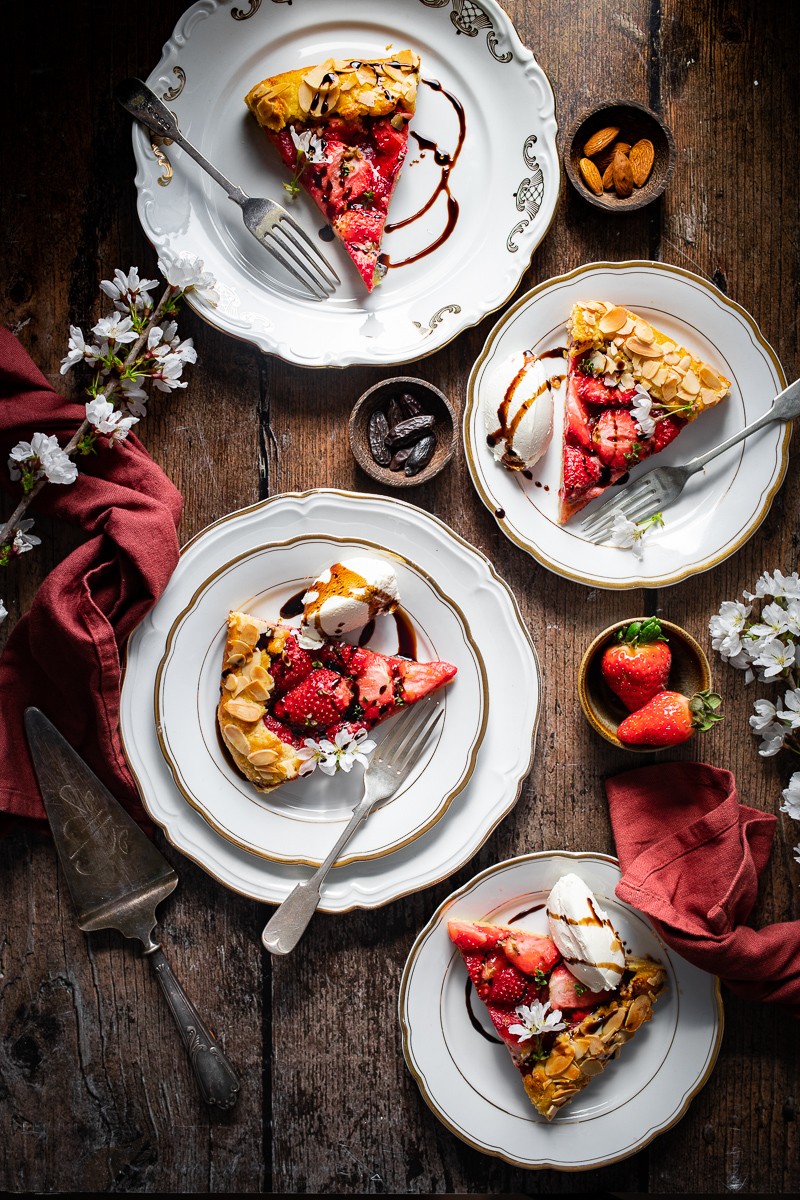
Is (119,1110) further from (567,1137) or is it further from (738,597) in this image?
(738,597)

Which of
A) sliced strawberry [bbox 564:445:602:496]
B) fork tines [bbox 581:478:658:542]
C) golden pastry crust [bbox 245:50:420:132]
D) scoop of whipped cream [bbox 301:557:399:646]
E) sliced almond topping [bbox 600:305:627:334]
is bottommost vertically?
scoop of whipped cream [bbox 301:557:399:646]

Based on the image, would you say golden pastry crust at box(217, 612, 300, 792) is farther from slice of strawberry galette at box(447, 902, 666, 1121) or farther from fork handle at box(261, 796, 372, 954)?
slice of strawberry galette at box(447, 902, 666, 1121)

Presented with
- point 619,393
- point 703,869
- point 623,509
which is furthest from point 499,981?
point 619,393

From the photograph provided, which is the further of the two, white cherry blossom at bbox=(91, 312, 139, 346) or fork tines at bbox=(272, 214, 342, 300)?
fork tines at bbox=(272, 214, 342, 300)

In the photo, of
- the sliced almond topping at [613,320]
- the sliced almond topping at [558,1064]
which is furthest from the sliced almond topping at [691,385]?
the sliced almond topping at [558,1064]

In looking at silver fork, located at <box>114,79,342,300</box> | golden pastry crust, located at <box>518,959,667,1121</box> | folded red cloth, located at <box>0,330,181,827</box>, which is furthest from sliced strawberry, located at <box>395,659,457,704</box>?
silver fork, located at <box>114,79,342,300</box>

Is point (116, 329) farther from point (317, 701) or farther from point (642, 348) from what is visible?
point (642, 348)
